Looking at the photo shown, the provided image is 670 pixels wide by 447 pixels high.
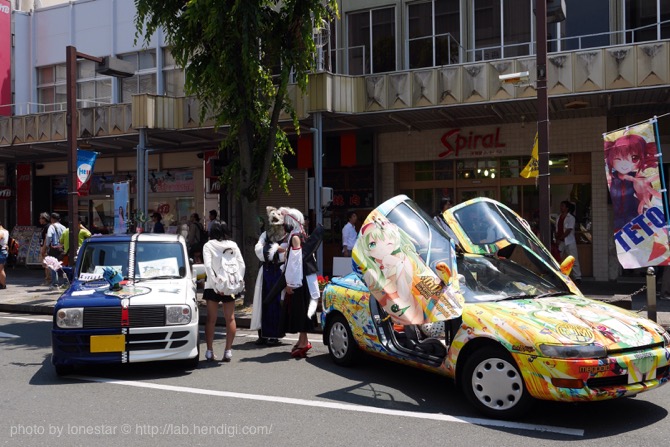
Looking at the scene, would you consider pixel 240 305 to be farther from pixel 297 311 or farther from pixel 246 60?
pixel 246 60

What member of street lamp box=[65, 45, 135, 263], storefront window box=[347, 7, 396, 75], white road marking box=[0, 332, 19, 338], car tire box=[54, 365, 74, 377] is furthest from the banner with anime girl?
street lamp box=[65, 45, 135, 263]

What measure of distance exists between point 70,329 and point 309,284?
294cm

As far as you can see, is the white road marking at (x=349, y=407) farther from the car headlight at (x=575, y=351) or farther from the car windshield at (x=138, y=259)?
the car windshield at (x=138, y=259)

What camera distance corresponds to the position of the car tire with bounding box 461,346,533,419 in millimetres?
5238

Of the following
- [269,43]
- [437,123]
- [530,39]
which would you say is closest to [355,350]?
A: [269,43]

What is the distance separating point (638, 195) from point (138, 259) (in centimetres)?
696

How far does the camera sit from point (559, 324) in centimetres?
524

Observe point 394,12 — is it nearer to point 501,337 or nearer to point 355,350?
point 355,350

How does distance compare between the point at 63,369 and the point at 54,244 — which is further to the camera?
the point at 54,244

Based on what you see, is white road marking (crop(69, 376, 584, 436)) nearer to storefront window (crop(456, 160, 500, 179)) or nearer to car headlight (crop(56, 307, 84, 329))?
car headlight (crop(56, 307, 84, 329))

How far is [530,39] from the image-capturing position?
50.5ft

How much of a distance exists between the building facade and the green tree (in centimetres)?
172

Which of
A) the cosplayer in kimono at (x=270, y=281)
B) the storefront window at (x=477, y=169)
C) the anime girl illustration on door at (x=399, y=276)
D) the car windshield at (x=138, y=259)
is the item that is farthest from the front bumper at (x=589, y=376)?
the storefront window at (x=477, y=169)

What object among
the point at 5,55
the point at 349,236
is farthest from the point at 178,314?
the point at 5,55
